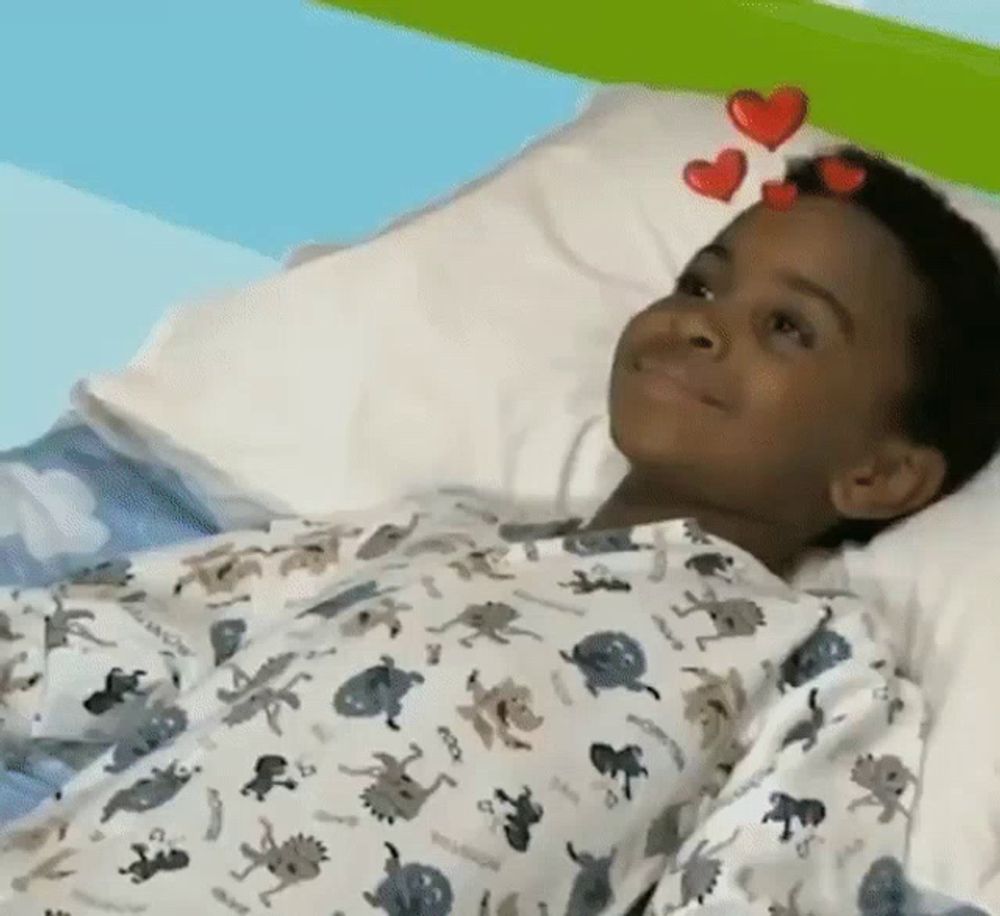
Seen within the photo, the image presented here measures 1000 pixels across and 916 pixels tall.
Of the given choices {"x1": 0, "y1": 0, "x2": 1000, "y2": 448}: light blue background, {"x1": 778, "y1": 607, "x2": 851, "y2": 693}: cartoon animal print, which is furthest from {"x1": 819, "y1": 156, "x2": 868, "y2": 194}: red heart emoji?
{"x1": 0, "y1": 0, "x2": 1000, "y2": 448}: light blue background

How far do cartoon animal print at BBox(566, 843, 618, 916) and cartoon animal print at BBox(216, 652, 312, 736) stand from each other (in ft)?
0.59

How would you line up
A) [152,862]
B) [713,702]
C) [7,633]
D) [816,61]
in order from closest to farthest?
[152,862] < [713,702] < [7,633] < [816,61]

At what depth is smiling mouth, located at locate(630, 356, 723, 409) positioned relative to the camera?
1.25m

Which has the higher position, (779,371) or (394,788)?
(779,371)

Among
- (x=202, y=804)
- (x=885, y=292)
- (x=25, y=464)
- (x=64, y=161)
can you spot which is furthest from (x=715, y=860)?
(x=64, y=161)

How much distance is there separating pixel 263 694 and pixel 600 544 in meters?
0.24

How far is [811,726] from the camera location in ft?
3.74

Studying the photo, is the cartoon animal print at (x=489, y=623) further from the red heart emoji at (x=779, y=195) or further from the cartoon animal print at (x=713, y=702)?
the red heart emoji at (x=779, y=195)

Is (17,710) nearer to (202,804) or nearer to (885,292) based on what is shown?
(202,804)

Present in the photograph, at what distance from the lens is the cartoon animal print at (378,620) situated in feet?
3.74

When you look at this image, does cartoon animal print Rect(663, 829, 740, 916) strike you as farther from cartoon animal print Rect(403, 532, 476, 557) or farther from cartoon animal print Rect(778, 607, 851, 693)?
cartoon animal print Rect(403, 532, 476, 557)

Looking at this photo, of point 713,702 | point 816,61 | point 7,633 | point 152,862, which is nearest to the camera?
point 152,862

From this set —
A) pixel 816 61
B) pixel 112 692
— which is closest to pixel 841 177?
pixel 816 61

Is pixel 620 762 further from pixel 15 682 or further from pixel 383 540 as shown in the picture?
pixel 15 682
